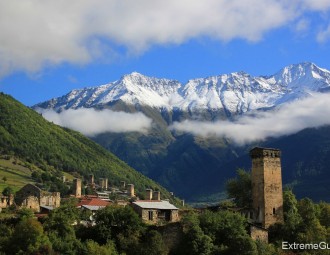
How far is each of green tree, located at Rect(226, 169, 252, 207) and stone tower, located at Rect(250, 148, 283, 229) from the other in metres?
3.15

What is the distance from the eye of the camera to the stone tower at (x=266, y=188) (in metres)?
91.2

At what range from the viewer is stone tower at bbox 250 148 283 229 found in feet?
299

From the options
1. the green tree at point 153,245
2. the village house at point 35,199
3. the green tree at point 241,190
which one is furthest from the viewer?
the village house at point 35,199

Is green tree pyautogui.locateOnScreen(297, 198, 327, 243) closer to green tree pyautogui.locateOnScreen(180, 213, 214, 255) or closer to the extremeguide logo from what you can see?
the extremeguide logo

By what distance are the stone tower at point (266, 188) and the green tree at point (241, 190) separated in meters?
3.15

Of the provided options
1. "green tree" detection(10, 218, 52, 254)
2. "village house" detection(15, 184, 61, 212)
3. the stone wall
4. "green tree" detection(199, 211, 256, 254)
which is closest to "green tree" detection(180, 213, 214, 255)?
"green tree" detection(199, 211, 256, 254)

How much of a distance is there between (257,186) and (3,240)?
39.5 metres

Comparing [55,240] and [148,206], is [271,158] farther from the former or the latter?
[55,240]

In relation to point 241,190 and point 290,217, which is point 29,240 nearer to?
point 290,217

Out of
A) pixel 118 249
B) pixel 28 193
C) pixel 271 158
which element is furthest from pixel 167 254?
pixel 28 193

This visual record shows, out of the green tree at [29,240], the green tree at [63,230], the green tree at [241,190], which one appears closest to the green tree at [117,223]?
the green tree at [63,230]

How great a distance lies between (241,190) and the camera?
9931 centimetres

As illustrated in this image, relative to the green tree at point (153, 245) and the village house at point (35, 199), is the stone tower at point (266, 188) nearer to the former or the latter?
the green tree at point (153, 245)

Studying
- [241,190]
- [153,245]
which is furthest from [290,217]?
[153,245]
